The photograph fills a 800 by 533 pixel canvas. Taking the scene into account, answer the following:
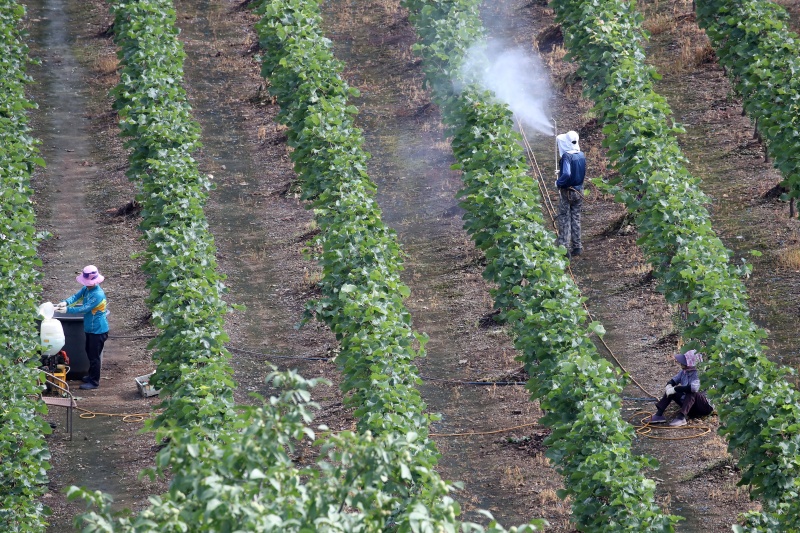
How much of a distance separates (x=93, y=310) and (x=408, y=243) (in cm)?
567

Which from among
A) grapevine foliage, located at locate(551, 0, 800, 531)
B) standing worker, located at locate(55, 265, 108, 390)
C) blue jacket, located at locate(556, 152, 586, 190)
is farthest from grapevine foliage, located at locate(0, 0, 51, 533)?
blue jacket, located at locate(556, 152, 586, 190)

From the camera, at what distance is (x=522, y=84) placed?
2405 cm

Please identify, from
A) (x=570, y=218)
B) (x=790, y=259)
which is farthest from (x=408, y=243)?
(x=790, y=259)

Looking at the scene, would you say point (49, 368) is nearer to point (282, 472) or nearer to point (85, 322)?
point (85, 322)

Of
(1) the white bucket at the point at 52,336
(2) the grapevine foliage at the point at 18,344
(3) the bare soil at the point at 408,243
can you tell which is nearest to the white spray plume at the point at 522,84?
(3) the bare soil at the point at 408,243

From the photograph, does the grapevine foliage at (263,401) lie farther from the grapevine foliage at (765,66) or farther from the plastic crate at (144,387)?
the grapevine foliage at (765,66)

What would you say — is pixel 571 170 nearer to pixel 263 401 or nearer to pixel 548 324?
pixel 548 324

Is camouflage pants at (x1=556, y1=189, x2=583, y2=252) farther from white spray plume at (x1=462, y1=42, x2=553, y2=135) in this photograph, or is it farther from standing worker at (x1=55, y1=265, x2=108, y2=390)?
standing worker at (x1=55, y1=265, x2=108, y2=390)

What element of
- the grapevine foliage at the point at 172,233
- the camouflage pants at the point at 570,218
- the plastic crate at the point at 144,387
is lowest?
the plastic crate at the point at 144,387

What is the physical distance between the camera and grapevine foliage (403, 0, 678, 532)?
36.8 feet

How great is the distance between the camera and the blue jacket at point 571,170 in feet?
58.5

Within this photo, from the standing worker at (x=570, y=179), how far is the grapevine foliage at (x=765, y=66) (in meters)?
2.72

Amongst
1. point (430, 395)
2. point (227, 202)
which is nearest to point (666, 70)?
point (227, 202)

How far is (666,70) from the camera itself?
2405 centimetres
